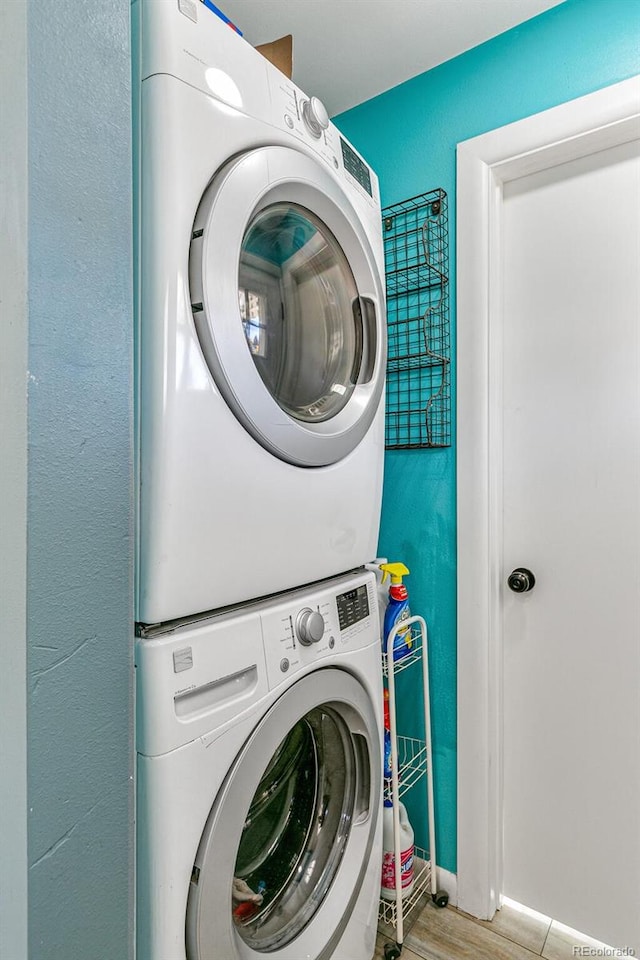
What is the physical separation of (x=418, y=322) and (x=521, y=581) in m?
0.81

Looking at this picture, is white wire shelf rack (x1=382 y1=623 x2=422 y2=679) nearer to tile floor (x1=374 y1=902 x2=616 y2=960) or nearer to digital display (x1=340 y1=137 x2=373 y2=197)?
tile floor (x1=374 y1=902 x2=616 y2=960)

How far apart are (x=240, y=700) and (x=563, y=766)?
1.09 metres

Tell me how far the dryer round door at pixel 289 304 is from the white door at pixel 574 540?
1.90 ft

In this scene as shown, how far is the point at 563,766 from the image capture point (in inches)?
57.9

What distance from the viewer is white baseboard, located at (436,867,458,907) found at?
153 centimetres

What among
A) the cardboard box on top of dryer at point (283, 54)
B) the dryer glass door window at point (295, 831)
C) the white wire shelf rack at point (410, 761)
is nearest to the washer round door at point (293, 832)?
the dryer glass door window at point (295, 831)

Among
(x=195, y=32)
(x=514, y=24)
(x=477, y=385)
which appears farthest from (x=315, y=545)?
(x=514, y=24)

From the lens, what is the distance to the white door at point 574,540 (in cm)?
138

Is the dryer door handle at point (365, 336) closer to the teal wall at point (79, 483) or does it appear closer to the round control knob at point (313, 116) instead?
the round control knob at point (313, 116)

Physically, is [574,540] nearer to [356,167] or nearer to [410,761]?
[410,761]

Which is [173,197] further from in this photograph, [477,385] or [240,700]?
[477,385]

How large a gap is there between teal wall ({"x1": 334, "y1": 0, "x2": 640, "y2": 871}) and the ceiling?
0.16 ft

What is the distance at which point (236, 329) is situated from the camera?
821mm

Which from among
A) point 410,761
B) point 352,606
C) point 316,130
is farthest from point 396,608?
point 316,130
